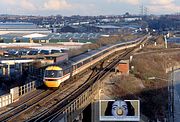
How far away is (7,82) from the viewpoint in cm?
3152

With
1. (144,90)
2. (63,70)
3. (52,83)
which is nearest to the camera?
(52,83)

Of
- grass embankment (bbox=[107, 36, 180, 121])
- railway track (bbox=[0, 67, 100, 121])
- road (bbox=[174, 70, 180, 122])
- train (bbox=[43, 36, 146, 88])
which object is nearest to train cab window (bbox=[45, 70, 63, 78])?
train (bbox=[43, 36, 146, 88])

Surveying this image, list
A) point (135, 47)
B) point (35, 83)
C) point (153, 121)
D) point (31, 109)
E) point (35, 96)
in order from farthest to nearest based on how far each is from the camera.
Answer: point (135, 47)
point (35, 83)
point (153, 121)
point (35, 96)
point (31, 109)

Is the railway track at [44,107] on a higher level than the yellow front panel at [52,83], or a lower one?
lower

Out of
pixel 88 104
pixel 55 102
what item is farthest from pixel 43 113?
pixel 88 104

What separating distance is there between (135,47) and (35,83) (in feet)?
131

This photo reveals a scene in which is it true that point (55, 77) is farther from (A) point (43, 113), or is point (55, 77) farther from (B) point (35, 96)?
(A) point (43, 113)

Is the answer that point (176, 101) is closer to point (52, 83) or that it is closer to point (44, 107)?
point (52, 83)

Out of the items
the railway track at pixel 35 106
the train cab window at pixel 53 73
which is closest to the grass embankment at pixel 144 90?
the train cab window at pixel 53 73

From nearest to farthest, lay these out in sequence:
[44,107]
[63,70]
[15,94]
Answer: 1. [44,107]
2. [15,94]
3. [63,70]

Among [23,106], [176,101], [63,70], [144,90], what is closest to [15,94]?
[23,106]

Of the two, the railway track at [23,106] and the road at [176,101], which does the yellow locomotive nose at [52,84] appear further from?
the road at [176,101]

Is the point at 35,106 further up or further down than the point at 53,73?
further down

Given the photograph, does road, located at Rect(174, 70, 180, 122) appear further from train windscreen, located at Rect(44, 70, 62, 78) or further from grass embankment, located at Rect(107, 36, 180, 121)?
train windscreen, located at Rect(44, 70, 62, 78)
